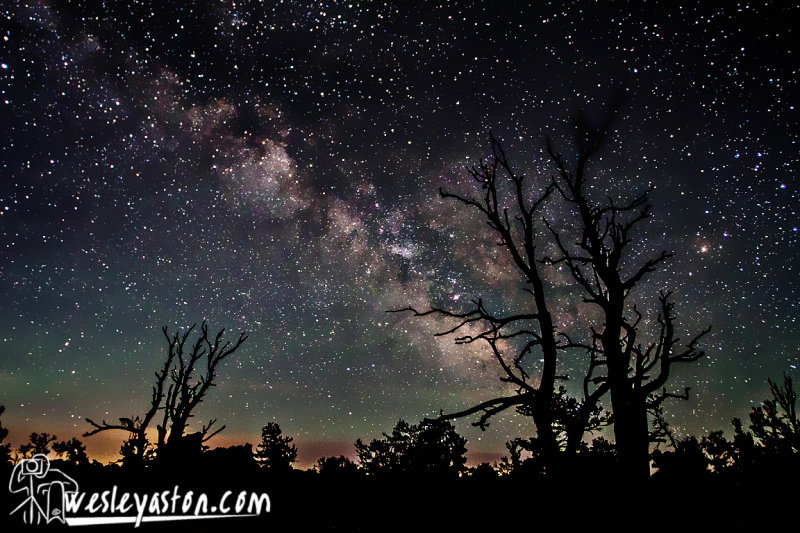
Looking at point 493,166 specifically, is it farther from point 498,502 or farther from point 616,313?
point 498,502

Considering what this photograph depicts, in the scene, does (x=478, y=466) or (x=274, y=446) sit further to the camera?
(x=274, y=446)

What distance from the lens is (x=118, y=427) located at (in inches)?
528

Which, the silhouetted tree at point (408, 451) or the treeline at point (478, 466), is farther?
the silhouetted tree at point (408, 451)

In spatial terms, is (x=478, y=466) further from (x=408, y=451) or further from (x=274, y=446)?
(x=274, y=446)

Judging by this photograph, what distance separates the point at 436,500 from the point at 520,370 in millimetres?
2544

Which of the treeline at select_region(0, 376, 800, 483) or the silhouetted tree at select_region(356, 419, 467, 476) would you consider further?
the silhouetted tree at select_region(356, 419, 467, 476)

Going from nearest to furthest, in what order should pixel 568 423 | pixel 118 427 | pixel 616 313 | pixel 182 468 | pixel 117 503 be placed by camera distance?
pixel 568 423 < pixel 616 313 < pixel 117 503 < pixel 182 468 < pixel 118 427

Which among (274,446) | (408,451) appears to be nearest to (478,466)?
(408,451)

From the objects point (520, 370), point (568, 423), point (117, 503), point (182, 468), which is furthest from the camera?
point (182, 468)

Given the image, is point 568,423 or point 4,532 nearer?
point 568,423

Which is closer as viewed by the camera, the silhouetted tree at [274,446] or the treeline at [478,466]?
the treeline at [478,466]

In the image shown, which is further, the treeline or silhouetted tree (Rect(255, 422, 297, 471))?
silhouetted tree (Rect(255, 422, 297, 471))

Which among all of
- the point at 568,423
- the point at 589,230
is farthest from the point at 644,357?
the point at 589,230

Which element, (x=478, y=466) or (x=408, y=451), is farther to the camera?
(x=408, y=451)
